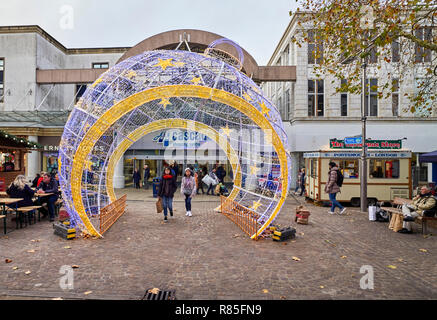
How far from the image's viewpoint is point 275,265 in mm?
5223

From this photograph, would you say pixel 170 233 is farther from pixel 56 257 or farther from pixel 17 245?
pixel 17 245

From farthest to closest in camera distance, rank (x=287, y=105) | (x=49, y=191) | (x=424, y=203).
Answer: (x=287, y=105) → (x=49, y=191) → (x=424, y=203)

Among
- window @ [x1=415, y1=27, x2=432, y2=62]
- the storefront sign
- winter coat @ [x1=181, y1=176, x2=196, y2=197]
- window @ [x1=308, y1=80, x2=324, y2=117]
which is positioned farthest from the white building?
winter coat @ [x1=181, y1=176, x2=196, y2=197]

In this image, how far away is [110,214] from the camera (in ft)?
27.4

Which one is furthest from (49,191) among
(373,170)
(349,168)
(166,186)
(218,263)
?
(373,170)

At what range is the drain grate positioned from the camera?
3.90 m

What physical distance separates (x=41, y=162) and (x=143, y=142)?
26.3 feet

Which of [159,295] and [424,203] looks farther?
[424,203]

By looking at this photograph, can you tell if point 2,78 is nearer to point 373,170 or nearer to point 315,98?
point 315,98

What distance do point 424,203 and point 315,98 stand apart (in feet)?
39.9

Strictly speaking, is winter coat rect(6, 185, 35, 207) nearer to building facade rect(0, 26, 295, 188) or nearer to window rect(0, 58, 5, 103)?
building facade rect(0, 26, 295, 188)

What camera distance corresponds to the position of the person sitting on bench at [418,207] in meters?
7.66
